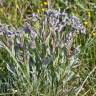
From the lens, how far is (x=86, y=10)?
3.35 m

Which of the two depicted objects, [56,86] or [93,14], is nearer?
[56,86]

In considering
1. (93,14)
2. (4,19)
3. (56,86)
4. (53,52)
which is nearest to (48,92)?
(56,86)

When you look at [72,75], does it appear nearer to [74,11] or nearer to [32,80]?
A: [32,80]

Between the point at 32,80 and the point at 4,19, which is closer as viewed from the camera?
the point at 32,80

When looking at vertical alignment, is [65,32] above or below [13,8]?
above

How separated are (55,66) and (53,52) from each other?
0.27ft

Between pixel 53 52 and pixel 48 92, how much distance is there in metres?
0.24

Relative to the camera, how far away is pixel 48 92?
7.36ft

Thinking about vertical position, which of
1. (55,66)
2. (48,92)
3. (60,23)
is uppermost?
(60,23)

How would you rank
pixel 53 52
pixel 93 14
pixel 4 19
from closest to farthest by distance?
1. pixel 53 52
2. pixel 4 19
3. pixel 93 14

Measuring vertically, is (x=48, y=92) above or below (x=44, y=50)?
below

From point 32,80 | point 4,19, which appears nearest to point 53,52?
point 32,80

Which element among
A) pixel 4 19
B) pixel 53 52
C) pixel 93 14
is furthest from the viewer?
pixel 93 14

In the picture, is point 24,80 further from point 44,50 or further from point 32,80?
point 44,50
